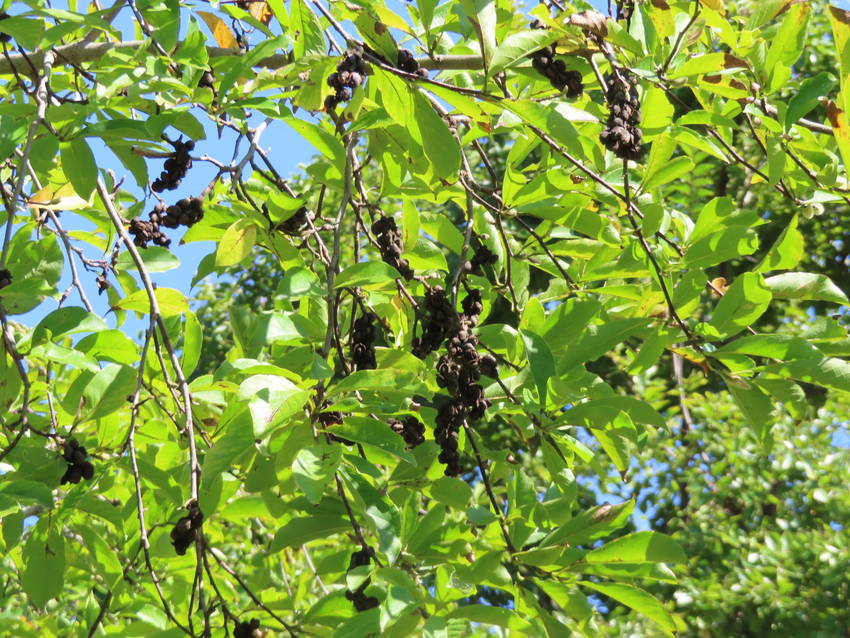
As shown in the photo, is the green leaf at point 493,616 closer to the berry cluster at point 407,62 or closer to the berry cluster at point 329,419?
the berry cluster at point 329,419

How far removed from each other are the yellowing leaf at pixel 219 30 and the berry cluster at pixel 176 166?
1.01ft

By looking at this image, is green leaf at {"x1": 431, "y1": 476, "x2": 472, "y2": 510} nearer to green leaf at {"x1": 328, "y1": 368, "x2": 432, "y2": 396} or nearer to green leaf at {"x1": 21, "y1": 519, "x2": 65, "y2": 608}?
green leaf at {"x1": 328, "y1": 368, "x2": 432, "y2": 396}

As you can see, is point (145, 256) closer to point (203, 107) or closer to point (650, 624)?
point (203, 107)

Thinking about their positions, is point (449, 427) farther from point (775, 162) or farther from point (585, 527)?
point (775, 162)

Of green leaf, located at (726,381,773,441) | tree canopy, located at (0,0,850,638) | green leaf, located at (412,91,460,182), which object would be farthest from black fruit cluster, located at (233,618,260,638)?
green leaf, located at (726,381,773,441)

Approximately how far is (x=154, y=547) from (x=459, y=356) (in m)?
0.82

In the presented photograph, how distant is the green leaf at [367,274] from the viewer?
48.1 inches

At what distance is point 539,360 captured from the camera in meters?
1.27

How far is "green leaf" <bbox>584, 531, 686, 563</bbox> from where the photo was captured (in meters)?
1.24

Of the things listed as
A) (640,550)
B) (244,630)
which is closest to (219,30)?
(244,630)

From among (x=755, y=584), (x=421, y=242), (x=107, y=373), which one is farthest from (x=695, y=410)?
(x=107, y=373)

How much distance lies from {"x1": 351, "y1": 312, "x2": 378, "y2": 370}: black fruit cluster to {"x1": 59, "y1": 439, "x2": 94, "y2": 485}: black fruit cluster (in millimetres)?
416

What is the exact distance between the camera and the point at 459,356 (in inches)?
48.8

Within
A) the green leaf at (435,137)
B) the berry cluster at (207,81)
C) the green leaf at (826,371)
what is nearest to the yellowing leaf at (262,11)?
the berry cluster at (207,81)
